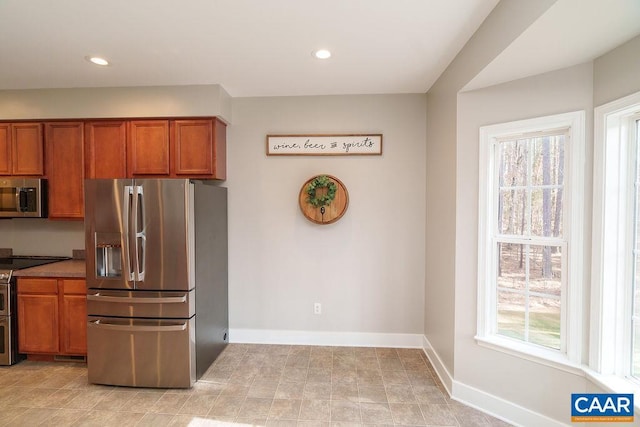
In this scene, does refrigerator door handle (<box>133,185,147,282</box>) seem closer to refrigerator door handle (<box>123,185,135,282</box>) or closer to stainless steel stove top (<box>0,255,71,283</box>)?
refrigerator door handle (<box>123,185,135,282</box>)

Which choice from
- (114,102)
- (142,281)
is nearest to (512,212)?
(142,281)

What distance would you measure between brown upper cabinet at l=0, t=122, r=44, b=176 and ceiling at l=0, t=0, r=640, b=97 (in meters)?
0.40

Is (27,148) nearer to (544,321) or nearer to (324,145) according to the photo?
(324,145)

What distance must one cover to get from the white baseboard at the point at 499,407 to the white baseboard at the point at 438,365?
8cm

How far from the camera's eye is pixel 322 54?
226 centimetres

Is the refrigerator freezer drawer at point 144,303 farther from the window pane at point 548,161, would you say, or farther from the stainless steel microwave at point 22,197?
the window pane at point 548,161

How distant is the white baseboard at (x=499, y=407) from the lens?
1.96m

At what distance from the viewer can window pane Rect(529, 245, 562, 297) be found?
6.48 ft

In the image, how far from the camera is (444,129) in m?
2.57

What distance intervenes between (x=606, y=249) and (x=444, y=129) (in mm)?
1402

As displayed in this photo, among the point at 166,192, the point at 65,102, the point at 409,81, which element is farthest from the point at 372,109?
the point at 65,102

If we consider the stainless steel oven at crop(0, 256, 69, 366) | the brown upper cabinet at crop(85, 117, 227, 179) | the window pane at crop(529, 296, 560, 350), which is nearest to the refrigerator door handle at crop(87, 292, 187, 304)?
the stainless steel oven at crop(0, 256, 69, 366)

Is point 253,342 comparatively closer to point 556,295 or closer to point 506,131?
point 556,295

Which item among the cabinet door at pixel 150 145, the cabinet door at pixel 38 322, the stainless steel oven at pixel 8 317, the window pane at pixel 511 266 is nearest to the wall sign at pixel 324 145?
the cabinet door at pixel 150 145
